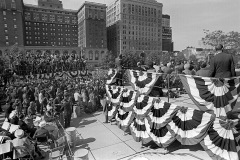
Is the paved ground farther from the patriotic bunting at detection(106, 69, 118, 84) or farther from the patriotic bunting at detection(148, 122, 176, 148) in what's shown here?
the patriotic bunting at detection(106, 69, 118, 84)

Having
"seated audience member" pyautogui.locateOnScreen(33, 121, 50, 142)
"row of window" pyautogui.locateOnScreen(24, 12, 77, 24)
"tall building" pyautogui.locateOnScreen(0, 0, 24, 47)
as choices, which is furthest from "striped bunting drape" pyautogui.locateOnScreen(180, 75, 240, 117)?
"row of window" pyautogui.locateOnScreen(24, 12, 77, 24)

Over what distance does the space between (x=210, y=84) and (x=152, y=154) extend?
10.4 ft

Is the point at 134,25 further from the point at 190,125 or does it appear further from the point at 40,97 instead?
the point at 190,125

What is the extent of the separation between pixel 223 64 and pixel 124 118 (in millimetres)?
4916

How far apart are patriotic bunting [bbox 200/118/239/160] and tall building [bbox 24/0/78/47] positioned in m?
122

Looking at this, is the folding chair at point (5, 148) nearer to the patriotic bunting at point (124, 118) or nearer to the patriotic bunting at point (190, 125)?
the patriotic bunting at point (124, 118)

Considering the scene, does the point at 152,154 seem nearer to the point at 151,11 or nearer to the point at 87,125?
the point at 87,125

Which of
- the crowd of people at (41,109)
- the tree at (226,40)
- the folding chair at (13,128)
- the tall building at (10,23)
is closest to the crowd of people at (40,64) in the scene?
the crowd of people at (41,109)

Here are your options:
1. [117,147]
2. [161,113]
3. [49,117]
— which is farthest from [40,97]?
[161,113]

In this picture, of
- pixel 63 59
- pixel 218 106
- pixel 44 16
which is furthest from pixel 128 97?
pixel 44 16

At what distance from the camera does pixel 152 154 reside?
5.89 m

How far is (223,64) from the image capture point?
203 inches

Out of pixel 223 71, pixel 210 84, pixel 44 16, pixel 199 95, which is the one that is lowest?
pixel 199 95

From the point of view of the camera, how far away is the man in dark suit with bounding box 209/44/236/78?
5094mm
